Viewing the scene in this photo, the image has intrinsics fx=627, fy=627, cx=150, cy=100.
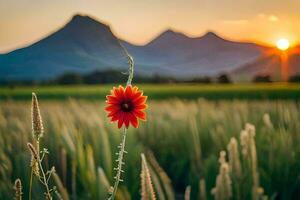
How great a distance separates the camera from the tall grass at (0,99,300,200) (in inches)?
62.3

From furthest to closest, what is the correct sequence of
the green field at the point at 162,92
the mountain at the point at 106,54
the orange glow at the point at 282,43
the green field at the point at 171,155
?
the green field at the point at 162,92 → the orange glow at the point at 282,43 → the mountain at the point at 106,54 → the green field at the point at 171,155

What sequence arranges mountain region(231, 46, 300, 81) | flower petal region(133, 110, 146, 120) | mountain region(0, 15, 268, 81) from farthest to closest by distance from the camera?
mountain region(231, 46, 300, 81)
mountain region(0, 15, 268, 81)
flower petal region(133, 110, 146, 120)

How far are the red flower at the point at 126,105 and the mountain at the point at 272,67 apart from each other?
1741mm

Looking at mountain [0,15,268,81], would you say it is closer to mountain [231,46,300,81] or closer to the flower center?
mountain [231,46,300,81]

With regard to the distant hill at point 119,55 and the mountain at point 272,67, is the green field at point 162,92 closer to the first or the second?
the mountain at point 272,67

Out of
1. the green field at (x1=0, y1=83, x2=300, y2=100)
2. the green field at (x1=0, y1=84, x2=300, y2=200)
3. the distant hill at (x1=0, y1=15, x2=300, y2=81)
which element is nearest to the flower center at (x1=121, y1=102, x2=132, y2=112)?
the green field at (x1=0, y1=84, x2=300, y2=200)

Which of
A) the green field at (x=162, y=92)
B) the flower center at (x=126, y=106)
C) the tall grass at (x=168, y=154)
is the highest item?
the green field at (x=162, y=92)

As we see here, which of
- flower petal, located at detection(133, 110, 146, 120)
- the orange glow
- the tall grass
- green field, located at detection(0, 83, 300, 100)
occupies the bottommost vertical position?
the tall grass

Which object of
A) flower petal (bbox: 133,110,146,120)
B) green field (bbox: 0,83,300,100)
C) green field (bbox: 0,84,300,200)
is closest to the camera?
flower petal (bbox: 133,110,146,120)

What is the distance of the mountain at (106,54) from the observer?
6.30ft

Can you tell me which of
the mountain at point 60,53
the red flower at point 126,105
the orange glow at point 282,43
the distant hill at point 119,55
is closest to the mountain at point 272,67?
the distant hill at point 119,55

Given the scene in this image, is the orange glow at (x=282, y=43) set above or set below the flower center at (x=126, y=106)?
above

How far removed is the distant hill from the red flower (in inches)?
22.3

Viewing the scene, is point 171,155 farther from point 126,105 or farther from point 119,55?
point 126,105
